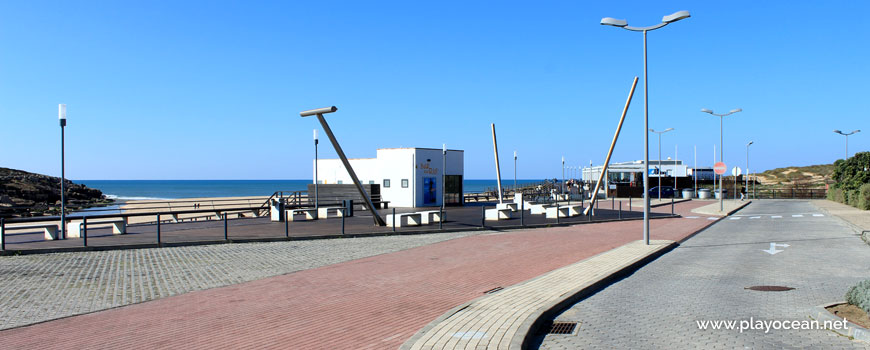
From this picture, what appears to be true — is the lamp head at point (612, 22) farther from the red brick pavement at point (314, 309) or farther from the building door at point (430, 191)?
the building door at point (430, 191)

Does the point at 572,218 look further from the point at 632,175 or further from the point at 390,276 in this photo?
the point at 632,175

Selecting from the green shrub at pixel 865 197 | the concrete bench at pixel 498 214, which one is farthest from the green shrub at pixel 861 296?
the green shrub at pixel 865 197

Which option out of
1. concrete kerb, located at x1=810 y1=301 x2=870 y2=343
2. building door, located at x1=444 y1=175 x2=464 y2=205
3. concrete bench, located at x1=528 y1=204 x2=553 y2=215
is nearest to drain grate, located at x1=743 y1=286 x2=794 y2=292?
concrete kerb, located at x1=810 y1=301 x2=870 y2=343

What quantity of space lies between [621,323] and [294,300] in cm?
468

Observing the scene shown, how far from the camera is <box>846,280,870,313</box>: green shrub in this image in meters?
6.80

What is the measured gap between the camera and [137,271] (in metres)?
11.7

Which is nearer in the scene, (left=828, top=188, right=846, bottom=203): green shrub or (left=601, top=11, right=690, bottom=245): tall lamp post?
(left=601, top=11, right=690, bottom=245): tall lamp post

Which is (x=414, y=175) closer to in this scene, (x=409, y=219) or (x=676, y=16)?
(x=409, y=219)

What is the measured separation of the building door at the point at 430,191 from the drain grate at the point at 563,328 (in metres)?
30.2

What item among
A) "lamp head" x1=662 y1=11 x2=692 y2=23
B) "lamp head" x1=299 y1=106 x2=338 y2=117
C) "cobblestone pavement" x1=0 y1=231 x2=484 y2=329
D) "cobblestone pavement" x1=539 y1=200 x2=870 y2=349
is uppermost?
"lamp head" x1=662 y1=11 x2=692 y2=23

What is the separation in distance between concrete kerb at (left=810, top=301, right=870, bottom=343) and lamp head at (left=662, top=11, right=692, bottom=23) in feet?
31.8

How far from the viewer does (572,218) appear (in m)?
26.2

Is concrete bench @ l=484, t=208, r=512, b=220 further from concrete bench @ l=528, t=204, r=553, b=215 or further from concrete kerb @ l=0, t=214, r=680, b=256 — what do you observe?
concrete kerb @ l=0, t=214, r=680, b=256

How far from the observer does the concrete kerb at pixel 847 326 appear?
20.0 ft
